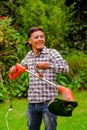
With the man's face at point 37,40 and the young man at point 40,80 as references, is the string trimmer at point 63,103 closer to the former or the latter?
the young man at point 40,80

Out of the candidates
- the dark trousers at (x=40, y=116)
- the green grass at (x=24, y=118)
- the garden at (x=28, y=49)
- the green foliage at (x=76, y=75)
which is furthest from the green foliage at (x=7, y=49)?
the dark trousers at (x=40, y=116)

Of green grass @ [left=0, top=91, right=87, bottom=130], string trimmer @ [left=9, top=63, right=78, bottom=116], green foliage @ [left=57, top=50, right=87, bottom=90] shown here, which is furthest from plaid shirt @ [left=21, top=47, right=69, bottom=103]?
green foliage @ [left=57, top=50, right=87, bottom=90]

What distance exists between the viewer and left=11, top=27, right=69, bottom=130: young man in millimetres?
4281

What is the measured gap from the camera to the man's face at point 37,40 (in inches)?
172

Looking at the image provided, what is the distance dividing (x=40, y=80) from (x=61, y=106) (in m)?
0.41

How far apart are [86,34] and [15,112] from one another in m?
5.02

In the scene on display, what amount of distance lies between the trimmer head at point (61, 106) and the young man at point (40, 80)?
179 mm

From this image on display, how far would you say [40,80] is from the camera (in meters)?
4.34

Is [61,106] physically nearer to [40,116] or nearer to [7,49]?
[40,116]

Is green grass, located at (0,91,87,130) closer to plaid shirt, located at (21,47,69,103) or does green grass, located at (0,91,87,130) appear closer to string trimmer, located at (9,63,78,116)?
plaid shirt, located at (21,47,69,103)

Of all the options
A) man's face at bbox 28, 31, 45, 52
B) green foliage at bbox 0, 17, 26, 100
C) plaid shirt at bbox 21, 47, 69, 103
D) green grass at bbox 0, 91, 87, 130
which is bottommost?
green grass at bbox 0, 91, 87, 130

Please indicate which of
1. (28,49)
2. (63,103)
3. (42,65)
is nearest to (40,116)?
(63,103)

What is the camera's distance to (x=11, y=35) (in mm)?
9383

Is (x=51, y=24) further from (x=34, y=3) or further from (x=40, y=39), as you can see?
(x=40, y=39)
